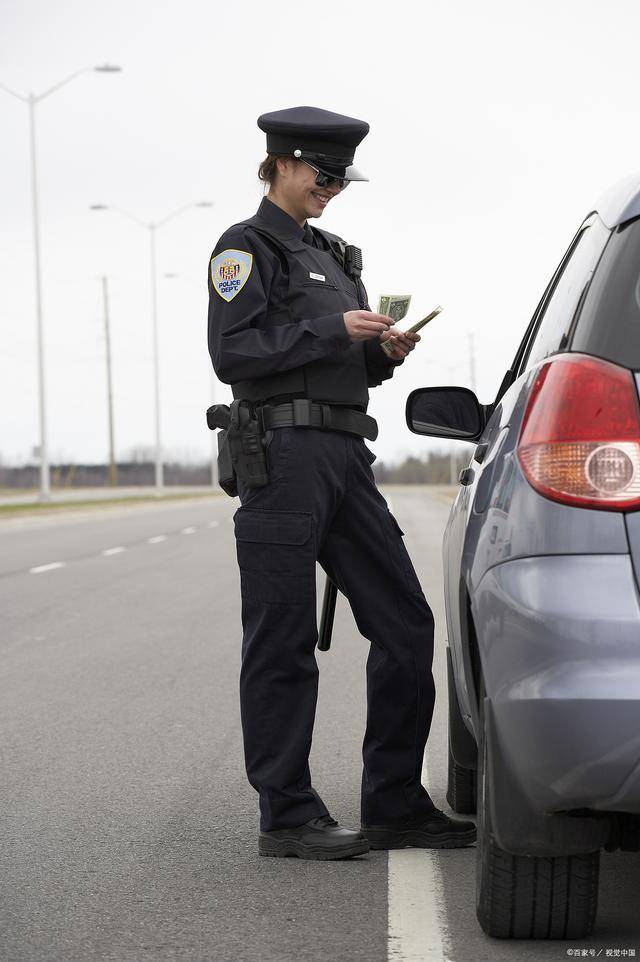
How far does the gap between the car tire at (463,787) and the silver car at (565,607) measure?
1329mm

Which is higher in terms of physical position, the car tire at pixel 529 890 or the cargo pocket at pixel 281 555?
the cargo pocket at pixel 281 555

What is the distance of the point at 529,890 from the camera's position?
3277 millimetres

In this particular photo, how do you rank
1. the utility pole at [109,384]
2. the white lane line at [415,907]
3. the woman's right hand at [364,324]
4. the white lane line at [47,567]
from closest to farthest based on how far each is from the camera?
the white lane line at [415,907]
the woman's right hand at [364,324]
the white lane line at [47,567]
the utility pole at [109,384]

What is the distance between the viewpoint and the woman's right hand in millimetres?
4121

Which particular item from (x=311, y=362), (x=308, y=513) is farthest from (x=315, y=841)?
(x=311, y=362)

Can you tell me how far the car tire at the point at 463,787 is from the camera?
4680 millimetres

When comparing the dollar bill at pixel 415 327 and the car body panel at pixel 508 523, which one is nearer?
the car body panel at pixel 508 523

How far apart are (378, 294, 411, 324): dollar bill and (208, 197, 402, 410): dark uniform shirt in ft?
0.40

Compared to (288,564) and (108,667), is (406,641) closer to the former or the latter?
(288,564)

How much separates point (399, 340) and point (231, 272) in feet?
1.63

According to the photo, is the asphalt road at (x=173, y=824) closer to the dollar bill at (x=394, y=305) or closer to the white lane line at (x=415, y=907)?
the white lane line at (x=415, y=907)

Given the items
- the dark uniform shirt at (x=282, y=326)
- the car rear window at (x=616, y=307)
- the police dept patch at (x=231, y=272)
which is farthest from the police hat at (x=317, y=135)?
the car rear window at (x=616, y=307)

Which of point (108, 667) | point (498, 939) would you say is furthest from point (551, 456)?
point (108, 667)

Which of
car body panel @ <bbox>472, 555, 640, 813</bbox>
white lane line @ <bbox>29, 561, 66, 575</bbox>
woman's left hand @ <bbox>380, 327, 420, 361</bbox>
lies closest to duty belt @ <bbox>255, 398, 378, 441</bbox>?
woman's left hand @ <bbox>380, 327, 420, 361</bbox>
